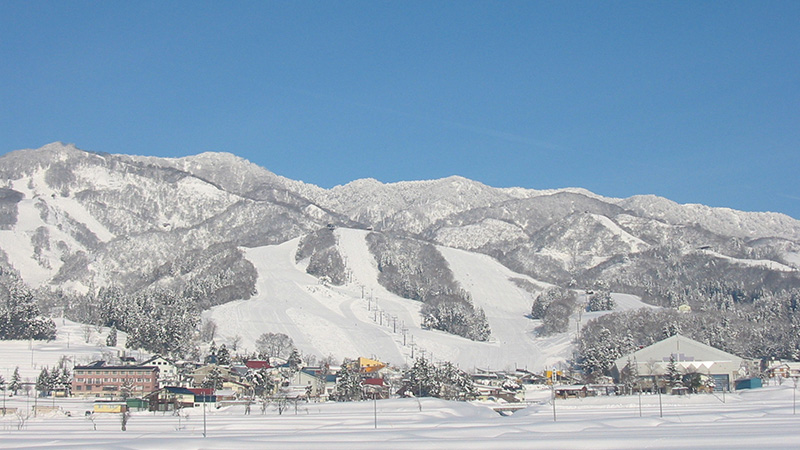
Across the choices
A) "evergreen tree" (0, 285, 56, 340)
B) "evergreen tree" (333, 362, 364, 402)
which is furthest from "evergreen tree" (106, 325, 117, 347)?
"evergreen tree" (333, 362, 364, 402)

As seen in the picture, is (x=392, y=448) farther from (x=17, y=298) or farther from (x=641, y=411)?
(x=17, y=298)

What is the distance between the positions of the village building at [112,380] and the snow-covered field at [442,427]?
12.6 metres

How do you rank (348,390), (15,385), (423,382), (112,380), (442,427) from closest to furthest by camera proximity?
1. (442,427)
2. (348,390)
3. (423,382)
4. (15,385)
5. (112,380)

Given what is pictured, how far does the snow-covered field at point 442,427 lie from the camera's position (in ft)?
112

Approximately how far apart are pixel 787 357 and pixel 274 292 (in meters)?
98.2

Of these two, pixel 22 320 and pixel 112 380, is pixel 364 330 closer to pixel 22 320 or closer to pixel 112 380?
pixel 22 320

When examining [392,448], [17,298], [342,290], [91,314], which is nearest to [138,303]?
[91,314]

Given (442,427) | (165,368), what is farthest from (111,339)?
(442,427)

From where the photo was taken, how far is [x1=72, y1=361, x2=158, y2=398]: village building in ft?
276

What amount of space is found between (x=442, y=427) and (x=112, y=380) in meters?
53.5

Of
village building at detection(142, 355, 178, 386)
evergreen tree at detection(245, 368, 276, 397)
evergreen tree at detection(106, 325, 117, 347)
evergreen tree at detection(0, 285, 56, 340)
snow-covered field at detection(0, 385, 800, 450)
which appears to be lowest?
snow-covered field at detection(0, 385, 800, 450)

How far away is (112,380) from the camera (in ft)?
286

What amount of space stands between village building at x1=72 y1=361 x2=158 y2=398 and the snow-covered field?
41.4 feet

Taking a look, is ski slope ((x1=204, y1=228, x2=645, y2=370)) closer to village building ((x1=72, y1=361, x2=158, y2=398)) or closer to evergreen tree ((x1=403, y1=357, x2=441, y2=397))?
village building ((x1=72, y1=361, x2=158, y2=398))
